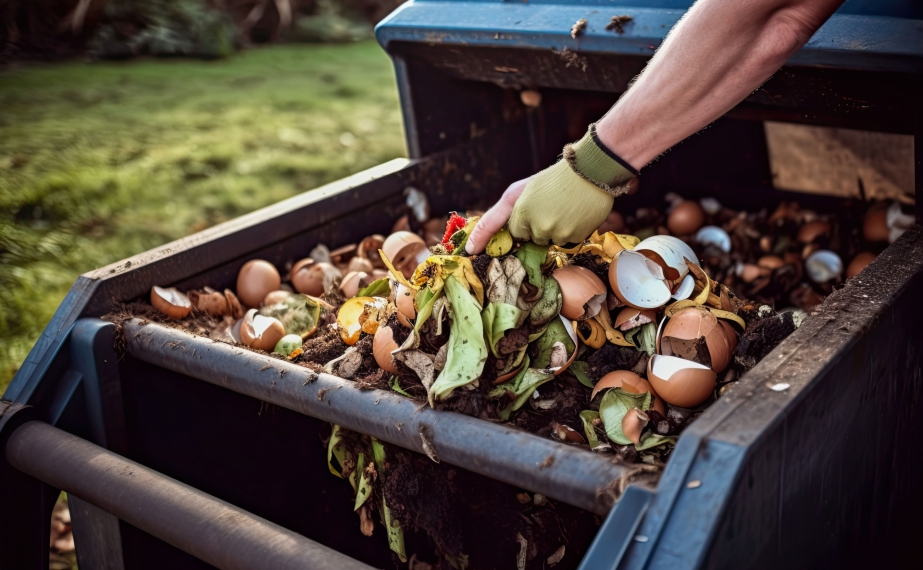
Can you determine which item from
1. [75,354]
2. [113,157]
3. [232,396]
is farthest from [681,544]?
[113,157]

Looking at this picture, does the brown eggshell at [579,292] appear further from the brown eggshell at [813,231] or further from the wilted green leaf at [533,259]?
the brown eggshell at [813,231]

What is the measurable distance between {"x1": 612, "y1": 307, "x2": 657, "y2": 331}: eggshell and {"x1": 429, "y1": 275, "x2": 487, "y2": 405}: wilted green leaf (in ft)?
1.12

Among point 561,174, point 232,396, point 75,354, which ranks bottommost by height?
point 232,396

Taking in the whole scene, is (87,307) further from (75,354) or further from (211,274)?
(211,274)

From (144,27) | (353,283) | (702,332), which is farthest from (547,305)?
(144,27)

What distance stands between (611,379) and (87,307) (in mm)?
1244

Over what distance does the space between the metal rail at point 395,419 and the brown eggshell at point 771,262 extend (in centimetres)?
167

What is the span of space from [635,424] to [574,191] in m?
0.44

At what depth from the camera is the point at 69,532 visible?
2607 millimetres

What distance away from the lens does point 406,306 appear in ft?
5.27

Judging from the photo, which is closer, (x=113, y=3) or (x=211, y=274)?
(x=211, y=274)

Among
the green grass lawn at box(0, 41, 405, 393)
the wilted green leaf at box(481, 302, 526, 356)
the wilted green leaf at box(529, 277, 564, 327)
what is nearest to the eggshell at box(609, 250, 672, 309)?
the wilted green leaf at box(529, 277, 564, 327)

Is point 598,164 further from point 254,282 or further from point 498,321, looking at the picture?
point 254,282

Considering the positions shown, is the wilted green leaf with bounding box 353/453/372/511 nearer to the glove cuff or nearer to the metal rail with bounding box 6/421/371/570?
the metal rail with bounding box 6/421/371/570
